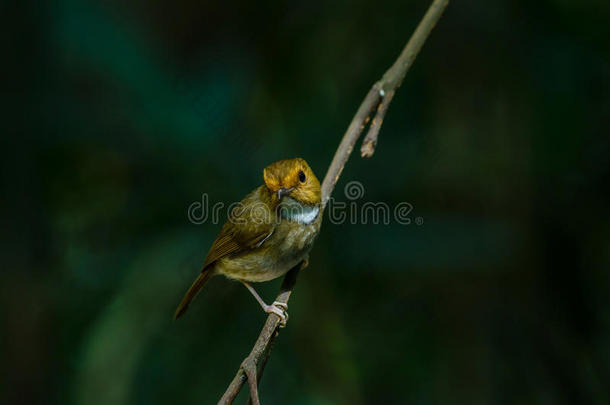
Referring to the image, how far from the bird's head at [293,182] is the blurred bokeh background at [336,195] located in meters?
0.85

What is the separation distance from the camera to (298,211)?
2555 mm

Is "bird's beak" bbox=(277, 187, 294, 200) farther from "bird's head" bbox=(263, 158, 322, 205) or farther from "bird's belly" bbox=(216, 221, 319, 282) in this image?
"bird's belly" bbox=(216, 221, 319, 282)

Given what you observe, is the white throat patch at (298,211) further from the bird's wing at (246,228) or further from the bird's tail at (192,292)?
the bird's tail at (192,292)

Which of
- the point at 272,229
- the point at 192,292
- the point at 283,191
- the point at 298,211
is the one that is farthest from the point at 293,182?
the point at 192,292

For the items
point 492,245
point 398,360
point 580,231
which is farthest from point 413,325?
point 580,231

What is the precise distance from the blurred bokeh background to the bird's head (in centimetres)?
85

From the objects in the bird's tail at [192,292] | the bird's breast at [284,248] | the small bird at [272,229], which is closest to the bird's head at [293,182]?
the small bird at [272,229]

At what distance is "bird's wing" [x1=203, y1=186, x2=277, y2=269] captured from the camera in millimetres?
2635

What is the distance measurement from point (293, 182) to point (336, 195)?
1.02 m

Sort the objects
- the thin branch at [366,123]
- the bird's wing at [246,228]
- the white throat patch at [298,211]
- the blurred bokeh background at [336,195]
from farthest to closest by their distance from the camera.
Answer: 1. the blurred bokeh background at [336,195]
2. the bird's wing at [246,228]
3. the white throat patch at [298,211]
4. the thin branch at [366,123]

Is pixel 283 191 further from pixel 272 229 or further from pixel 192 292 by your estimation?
pixel 192 292

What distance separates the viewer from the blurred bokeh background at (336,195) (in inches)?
123

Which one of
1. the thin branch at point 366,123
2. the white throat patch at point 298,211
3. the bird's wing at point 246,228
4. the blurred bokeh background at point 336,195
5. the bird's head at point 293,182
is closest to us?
the thin branch at point 366,123

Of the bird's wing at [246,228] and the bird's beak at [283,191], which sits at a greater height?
the bird's beak at [283,191]
